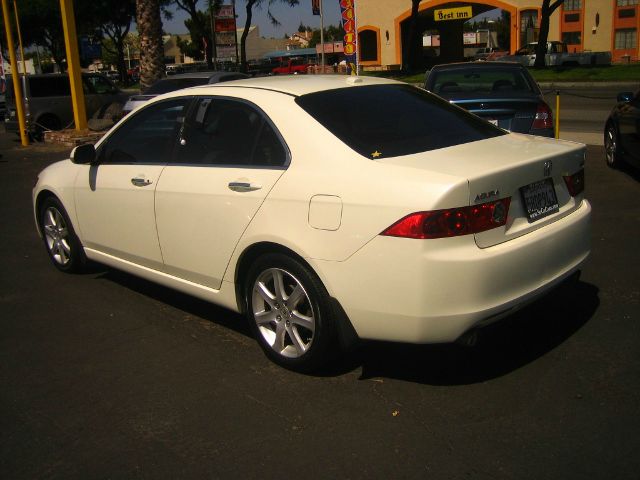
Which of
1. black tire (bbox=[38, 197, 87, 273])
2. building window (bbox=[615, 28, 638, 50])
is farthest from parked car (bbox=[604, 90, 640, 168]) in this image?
building window (bbox=[615, 28, 638, 50])

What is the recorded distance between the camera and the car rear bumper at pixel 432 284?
331cm

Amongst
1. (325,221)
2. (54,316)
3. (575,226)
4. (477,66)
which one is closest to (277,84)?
(325,221)

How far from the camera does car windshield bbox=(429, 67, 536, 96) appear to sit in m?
9.36

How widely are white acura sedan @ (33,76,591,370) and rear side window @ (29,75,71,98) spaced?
14.4 m

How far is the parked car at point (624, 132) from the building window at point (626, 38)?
4952 cm

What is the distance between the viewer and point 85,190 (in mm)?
5398

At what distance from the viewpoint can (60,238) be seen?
6035 millimetres

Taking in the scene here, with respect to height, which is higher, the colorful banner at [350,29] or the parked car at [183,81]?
the colorful banner at [350,29]

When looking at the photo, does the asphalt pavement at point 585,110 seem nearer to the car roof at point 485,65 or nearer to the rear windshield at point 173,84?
the car roof at point 485,65

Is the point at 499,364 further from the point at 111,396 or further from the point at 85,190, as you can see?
the point at 85,190

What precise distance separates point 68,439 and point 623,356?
3054mm

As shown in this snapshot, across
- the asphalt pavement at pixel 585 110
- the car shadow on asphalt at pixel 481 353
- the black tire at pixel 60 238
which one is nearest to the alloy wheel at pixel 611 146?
the asphalt pavement at pixel 585 110

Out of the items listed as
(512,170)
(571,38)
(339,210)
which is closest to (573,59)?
(571,38)

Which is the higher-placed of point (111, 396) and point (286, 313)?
point (286, 313)
